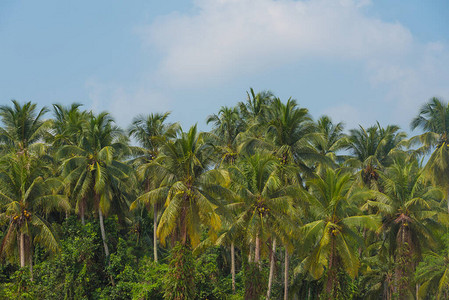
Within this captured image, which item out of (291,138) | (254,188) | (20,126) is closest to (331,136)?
(291,138)

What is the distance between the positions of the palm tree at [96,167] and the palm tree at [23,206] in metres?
2.95

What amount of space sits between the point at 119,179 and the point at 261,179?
10.5m

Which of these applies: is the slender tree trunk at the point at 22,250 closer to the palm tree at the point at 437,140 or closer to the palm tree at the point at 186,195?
the palm tree at the point at 186,195

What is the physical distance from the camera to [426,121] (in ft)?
129

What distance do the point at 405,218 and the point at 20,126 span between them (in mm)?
24906

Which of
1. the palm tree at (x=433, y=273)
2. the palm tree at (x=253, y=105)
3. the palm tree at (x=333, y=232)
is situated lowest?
the palm tree at (x=433, y=273)

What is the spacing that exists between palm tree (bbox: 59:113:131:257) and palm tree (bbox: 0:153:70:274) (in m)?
2.95

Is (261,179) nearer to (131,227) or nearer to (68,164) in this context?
(68,164)

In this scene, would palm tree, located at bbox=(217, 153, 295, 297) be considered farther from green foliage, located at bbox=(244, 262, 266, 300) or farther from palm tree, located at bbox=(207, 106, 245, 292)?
palm tree, located at bbox=(207, 106, 245, 292)

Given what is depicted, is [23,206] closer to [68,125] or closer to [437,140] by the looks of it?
[68,125]

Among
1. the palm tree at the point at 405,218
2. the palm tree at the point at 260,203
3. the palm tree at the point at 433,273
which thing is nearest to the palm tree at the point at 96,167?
the palm tree at the point at 260,203

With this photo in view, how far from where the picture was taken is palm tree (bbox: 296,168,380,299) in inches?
1038

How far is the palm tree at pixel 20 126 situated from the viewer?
35.3 meters

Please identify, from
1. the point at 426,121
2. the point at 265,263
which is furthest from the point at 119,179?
the point at 426,121
